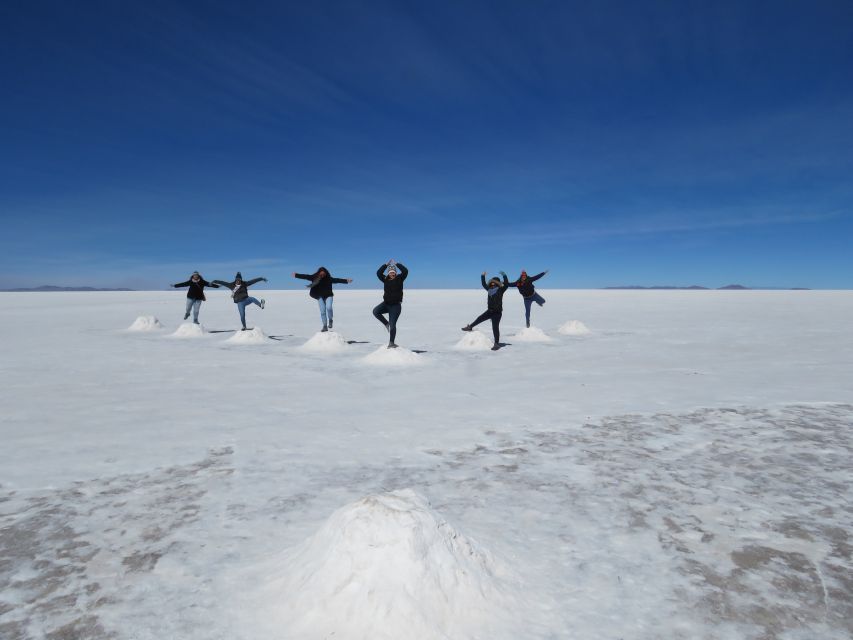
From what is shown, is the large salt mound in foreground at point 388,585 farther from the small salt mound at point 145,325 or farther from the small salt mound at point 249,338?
the small salt mound at point 145,325

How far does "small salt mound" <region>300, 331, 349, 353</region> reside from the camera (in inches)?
484

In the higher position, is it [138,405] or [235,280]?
[235,280]

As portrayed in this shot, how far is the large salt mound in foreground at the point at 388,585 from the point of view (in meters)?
2.32

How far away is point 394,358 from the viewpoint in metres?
10.4

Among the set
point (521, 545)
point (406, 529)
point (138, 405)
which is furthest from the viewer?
point (138, 405)

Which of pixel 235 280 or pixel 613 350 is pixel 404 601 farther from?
pixel 235 280

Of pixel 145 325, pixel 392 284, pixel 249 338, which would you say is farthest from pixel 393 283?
pixel 145 325

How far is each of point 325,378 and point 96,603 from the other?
649cm

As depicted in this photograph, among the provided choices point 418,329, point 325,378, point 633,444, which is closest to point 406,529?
point 633,444

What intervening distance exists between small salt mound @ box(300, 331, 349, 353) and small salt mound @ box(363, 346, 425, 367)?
6.10 feet

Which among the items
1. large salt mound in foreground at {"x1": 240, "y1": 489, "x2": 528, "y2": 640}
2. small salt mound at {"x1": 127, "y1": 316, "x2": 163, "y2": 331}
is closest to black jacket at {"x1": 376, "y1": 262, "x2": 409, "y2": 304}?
large salt mound in foreground at {"x1": 240, "y1": 489, "x2": 528, "y2": 640}

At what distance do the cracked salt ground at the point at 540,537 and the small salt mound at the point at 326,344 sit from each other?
724cm

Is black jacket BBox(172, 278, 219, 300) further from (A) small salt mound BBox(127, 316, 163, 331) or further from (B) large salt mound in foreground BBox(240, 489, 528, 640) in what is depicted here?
(B) large salt mound in foreground BBox(240, 489, 528, 640)

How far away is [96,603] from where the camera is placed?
2.59 meters
